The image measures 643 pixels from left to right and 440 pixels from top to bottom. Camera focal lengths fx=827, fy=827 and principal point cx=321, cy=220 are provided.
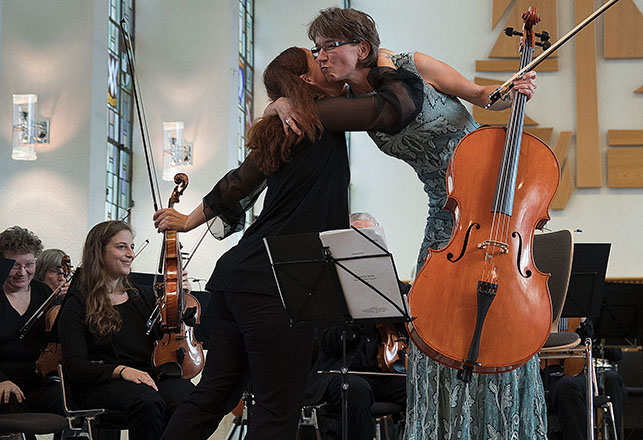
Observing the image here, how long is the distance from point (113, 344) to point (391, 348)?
135 centimetres

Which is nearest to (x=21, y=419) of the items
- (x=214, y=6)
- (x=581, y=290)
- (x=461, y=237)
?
(x=461, y=237)

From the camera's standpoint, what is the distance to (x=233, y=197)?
2203 millimetres

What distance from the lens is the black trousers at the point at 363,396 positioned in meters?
4.03

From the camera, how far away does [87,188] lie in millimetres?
5887

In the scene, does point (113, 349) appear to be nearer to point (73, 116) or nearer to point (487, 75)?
point (73, 116)

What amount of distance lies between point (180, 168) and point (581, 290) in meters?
4.61

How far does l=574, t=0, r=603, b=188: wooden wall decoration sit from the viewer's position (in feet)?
28.3

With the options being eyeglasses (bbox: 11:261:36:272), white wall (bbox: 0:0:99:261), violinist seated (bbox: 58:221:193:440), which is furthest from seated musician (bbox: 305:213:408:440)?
white wall (bbox: 0:0:99:261)

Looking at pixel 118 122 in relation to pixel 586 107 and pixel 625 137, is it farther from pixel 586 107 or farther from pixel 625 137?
pixel 625 137

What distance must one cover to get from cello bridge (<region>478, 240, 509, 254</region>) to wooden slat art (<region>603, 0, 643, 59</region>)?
7381 mm

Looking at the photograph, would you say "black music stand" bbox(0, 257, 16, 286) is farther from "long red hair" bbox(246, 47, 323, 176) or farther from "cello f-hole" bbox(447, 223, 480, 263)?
"cello f-hole" bbox(447, 223, 480, 263)

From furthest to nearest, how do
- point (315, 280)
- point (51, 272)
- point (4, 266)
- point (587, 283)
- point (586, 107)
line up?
point (586, 107) → point (51, 272) → point (587, 283) → point (4, 266) → point (315, 280)

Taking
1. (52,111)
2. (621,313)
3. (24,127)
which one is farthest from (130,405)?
(52,111)

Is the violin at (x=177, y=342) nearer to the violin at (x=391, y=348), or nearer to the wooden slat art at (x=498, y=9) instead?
the violin at (x=391, y=348)
